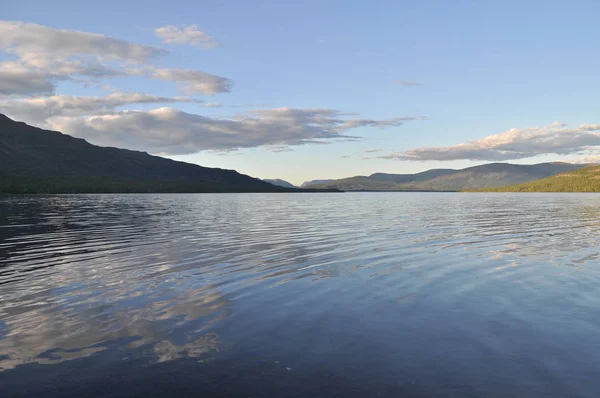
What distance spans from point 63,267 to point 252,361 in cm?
1905

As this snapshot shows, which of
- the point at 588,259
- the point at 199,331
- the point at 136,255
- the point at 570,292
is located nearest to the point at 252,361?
the point at 199,331

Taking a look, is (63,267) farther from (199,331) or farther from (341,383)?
(341,383)

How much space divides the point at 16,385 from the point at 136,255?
20.4 meters

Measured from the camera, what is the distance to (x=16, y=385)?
32.0 ft

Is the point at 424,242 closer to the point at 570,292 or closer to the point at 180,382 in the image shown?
the point at 570,292

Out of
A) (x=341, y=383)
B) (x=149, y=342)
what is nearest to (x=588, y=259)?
(x=341, y=383)

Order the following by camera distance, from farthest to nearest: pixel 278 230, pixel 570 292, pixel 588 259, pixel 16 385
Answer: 1. pixel 278 230
2. pixel 588 259
3. pixel 570 292
4. pixel 16 385

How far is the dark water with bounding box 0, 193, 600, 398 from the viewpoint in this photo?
1001cm

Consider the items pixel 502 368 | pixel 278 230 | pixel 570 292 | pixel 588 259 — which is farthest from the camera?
pixel 278 230

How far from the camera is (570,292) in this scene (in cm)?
1858

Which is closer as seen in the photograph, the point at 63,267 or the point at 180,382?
the point at 180,382

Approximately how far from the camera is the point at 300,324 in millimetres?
14438

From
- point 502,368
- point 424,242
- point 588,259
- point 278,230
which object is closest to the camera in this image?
point 502,368

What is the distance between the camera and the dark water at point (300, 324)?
10008 mm
